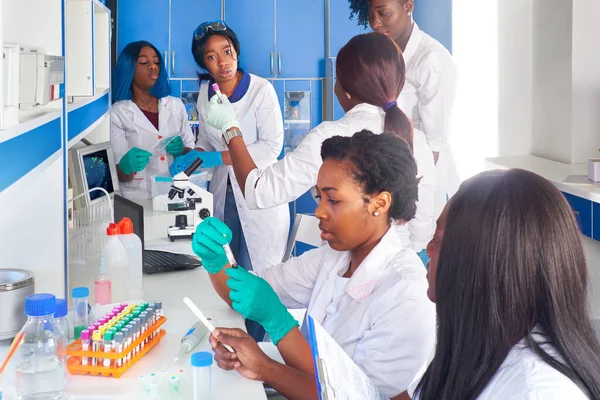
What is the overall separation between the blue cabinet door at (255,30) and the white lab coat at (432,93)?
2.04 meters

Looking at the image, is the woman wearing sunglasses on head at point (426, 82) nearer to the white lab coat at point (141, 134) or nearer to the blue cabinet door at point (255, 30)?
the white lab coat at point (141, 134)

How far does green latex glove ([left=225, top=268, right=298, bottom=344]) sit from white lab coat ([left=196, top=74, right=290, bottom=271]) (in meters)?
1.87

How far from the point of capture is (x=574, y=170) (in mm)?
4324

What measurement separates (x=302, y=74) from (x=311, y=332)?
13.9 feet

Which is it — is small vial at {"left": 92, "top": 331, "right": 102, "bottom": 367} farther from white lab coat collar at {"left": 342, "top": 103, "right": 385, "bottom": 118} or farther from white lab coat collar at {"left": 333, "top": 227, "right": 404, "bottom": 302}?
white lab coat collar at {"left": 342, "top": 103, "right": 385, "bottom": 118}

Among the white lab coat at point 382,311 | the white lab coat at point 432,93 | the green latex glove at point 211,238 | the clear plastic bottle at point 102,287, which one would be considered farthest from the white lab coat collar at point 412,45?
the clear plastic bottle at point 102,287

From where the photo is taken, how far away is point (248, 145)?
359 centimetres

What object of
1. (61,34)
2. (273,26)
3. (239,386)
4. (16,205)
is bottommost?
(239,386)

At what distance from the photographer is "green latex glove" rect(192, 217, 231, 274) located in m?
1.76

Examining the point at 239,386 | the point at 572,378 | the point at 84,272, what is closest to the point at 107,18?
the point at 84,272

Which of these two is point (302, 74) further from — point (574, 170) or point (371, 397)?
point (371, 397)

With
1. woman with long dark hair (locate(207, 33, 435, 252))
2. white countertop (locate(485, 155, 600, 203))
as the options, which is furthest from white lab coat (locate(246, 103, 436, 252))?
white countertop (locate(485, 155, 600, 203))

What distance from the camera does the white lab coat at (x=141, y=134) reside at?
11.8 ft

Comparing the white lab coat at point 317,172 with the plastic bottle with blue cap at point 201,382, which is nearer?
the plastic bottle with blue cap at point 201,382
